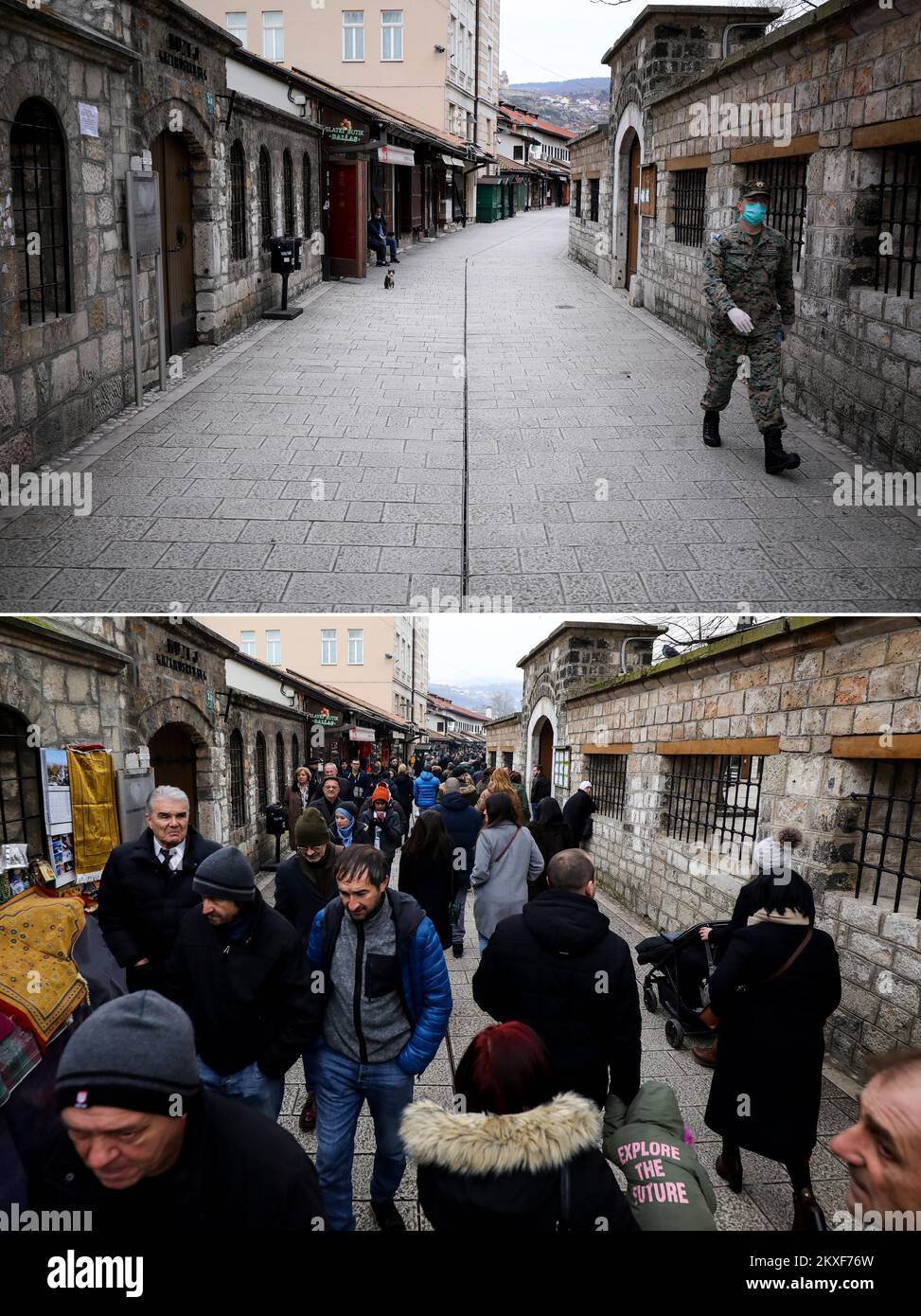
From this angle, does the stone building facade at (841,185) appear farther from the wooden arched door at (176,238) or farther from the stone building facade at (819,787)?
the wooden arched door at (176,238)

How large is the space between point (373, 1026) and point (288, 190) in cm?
1760

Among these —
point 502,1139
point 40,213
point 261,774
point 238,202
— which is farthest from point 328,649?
→ point 502,1139

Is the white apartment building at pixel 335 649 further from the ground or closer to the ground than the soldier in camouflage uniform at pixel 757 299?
closer to the ground

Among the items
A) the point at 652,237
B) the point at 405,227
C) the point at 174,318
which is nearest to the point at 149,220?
the point at 174,318

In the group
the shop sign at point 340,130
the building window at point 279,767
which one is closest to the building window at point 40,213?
the building window at point 279,767

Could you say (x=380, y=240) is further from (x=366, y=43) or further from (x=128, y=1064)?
(x=366, y=43)

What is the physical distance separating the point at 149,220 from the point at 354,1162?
877 centimetres

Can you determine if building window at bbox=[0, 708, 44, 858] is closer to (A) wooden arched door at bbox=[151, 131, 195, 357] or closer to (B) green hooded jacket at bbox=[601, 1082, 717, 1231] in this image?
(B) green hooded jacket at bbox=[601, 1082, 717, 1231]

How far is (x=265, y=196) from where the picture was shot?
16.5m

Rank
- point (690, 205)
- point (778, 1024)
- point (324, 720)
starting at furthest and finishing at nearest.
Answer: point (324, 720), point (690, 205), point (778, 1024)

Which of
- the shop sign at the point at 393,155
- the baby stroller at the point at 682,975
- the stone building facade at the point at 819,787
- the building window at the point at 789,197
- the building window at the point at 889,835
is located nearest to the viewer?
the stone building facade at the point at 819,787

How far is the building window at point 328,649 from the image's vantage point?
154ft

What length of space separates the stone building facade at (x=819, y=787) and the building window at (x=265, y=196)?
11.2m

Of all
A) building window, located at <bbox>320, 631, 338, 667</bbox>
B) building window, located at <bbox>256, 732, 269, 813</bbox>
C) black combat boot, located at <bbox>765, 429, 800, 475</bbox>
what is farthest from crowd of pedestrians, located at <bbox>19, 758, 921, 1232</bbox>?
building window, located at <bbox>320, 631, 338, 667</bbox>
